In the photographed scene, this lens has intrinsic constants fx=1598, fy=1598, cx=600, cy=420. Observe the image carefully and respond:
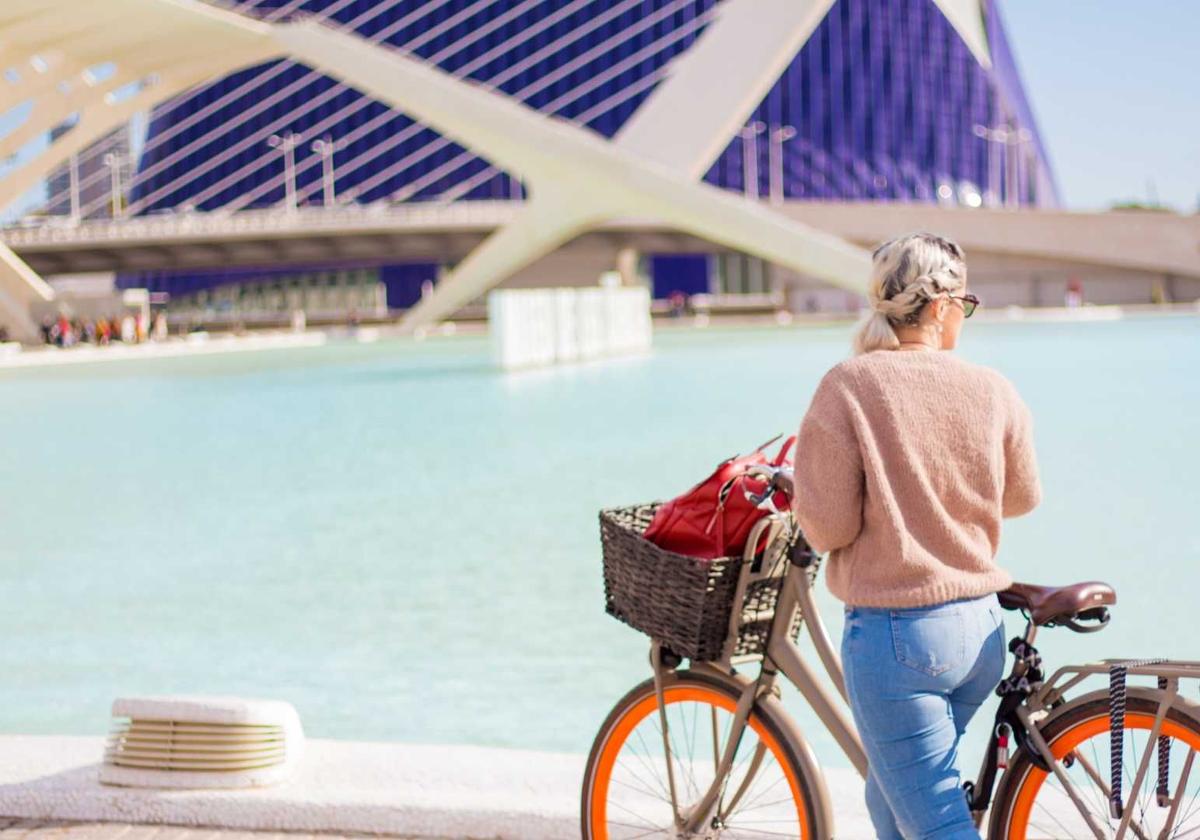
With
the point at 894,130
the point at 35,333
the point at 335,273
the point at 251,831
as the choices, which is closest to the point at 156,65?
the point at 35,333

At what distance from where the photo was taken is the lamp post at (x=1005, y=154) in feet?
261

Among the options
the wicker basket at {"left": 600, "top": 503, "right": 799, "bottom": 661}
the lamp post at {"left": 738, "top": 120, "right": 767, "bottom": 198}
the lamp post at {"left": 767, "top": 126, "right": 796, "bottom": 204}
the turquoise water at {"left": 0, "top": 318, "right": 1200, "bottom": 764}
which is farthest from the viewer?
the lamp post at {"left": 767, "top": 126, "right": 796, "bottom": 204}

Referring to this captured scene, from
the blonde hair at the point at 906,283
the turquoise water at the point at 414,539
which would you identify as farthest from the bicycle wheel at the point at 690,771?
the turquoise water at the point at 414,539

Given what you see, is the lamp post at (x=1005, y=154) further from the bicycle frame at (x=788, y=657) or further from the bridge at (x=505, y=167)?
the bicycle frame at (x=788, y=657)

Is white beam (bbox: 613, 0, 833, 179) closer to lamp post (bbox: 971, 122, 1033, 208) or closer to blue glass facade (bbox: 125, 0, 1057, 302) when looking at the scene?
blue glass facade (bbox: 125, 0, 1057, 302)

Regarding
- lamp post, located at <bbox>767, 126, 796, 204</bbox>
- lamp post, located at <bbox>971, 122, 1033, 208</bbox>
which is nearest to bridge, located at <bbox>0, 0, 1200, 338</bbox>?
lamp post, located at <bbox>767, 126, 796, 204</bbox>

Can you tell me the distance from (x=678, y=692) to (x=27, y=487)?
35.5 ft

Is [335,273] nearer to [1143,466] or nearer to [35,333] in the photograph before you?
[35,333]

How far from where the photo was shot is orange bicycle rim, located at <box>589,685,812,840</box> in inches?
101

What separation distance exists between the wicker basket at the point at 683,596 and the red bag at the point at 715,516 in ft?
0.16

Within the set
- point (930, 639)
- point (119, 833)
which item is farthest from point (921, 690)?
point (119, 833)

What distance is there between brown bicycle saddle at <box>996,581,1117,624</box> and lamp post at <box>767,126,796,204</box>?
225 ft

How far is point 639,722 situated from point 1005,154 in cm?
8421

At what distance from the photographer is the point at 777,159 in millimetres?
73375
